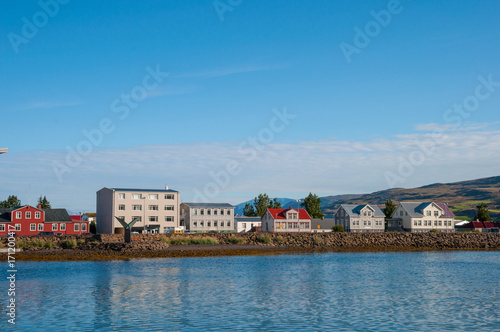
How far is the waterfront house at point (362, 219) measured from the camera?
14050 cm

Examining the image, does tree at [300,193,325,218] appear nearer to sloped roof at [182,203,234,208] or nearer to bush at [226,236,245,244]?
sloped roof at [182,203,234,208]

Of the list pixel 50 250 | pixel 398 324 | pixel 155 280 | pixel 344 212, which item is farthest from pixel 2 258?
pixel 344 212

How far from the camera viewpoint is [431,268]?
58750 millimetres

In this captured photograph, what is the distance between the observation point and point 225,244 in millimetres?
90750

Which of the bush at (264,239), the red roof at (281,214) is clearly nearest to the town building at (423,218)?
the red roof at (281,214)

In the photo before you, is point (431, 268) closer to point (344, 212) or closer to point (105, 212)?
point (105, 212)

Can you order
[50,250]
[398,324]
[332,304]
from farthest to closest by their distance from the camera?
[50,250] → [332,304] → [398,324]

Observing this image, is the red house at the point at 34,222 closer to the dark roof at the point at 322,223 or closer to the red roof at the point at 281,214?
the red roof at the point at 281,214

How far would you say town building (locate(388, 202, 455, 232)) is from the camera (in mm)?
142375

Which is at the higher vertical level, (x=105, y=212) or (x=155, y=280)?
(x=105, y=212)

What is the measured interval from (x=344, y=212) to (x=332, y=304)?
368 feet

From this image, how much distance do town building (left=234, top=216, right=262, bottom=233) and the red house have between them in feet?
142

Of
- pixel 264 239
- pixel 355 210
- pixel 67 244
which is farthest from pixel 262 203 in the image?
pixel 67 244

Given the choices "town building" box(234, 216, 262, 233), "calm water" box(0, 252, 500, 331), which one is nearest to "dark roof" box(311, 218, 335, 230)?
"town building" box(234, 216, 262, 233)
